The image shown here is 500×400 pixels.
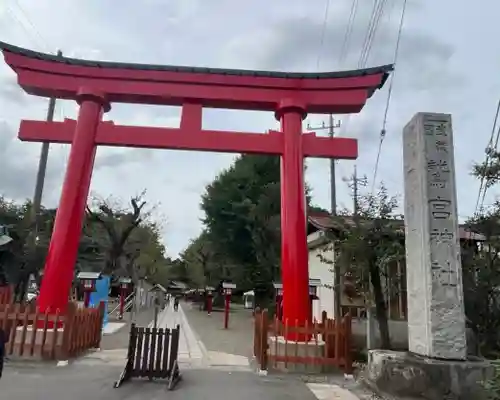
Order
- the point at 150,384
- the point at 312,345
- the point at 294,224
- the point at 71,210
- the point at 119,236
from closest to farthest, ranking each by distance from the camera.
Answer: the point at 150,384 → the point at 312,345 → the point at 71,210 → the point at 294,224 → the point at 119,236

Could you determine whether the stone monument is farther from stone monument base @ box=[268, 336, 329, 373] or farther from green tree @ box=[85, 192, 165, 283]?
green tree @ box=[85, 192, 165, 283]

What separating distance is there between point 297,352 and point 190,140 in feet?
19.4

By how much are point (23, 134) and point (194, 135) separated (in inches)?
173

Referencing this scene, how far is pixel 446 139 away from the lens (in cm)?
780

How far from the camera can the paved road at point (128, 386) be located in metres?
6.87

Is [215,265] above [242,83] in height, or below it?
below

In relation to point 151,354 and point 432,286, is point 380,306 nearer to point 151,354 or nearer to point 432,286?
point 432,286

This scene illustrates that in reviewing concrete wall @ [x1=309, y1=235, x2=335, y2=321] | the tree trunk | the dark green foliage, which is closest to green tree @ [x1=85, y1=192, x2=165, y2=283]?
the dark green foliage

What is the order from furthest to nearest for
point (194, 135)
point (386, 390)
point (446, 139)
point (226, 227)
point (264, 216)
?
point (226, 227), point (264, 216), point (194, 135), point (446, 139), point (386, 390)

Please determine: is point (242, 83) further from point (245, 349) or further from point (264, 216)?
point (264, 216)

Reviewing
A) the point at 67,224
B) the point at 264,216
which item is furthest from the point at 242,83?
the point at 264,216

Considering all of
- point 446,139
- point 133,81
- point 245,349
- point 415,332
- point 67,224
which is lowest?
point 245,349

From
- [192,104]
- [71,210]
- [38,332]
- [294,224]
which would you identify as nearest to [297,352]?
[294,224]

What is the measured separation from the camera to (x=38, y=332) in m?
9.52
